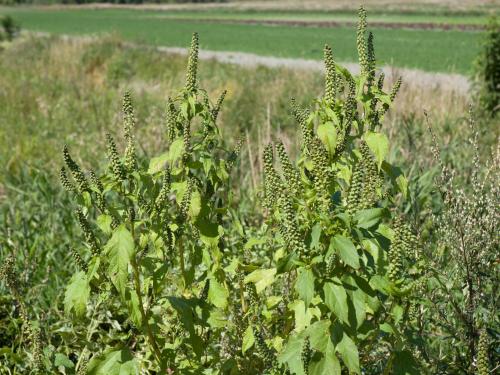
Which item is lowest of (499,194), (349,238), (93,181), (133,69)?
(133,69)

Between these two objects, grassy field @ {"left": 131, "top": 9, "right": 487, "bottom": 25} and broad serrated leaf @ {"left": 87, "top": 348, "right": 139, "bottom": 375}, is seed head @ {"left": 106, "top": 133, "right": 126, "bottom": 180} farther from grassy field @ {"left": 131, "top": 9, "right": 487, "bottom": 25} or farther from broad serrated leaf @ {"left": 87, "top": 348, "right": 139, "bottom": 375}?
grassy field @ {"left": 131, "top": 9, "right": 487, "bottom": 25}

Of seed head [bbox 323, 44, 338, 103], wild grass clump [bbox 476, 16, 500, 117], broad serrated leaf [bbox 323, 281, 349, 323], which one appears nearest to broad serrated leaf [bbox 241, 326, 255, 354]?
broad serrated leaf [bbox 323, 281, 349, 323]

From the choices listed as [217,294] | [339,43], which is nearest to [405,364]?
[217,294]

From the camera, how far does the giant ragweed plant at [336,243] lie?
184 cm

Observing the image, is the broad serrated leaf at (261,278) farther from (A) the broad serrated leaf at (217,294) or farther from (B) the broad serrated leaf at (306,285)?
(B) the broad serrated leaf at (306,285)

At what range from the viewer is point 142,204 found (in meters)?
2.18

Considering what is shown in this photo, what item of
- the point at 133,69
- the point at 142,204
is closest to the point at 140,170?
the point at 142,204

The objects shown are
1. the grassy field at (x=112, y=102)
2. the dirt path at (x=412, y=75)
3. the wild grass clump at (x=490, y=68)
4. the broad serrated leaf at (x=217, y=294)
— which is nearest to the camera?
the broad serrated leaf at (x=217, y=294)

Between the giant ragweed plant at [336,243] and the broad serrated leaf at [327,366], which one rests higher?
the giant ragweed plant at [336,243]

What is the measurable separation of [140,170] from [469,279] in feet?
5.00

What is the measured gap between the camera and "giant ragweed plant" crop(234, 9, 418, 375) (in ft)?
6.03

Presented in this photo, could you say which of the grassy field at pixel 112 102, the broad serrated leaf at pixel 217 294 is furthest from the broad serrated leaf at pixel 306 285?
the grassy field at pixel 112 102

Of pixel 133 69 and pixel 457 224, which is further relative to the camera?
pixel 133 69

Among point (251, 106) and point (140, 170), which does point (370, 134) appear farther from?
point (251, 106)
